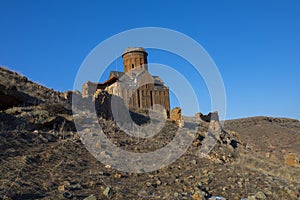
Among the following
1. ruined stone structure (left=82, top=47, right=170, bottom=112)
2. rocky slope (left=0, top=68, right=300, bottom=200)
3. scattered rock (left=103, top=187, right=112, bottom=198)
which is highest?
ruined stone structure (left=82, top=47, right=170, bottom=112)

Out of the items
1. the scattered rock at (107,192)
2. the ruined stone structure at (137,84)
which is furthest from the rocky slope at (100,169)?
the ruined stone structure at (137,84)

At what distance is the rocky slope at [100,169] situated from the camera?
21.5 ft

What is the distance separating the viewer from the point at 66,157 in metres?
8.49

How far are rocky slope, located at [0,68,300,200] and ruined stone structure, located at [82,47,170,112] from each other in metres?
21.5

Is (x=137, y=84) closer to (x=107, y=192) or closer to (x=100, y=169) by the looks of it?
(x=100, y=169)

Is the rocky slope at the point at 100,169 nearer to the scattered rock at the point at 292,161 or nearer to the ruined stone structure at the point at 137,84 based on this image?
the scattered rock at the point at 292,161

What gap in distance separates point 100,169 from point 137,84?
92.3 feet

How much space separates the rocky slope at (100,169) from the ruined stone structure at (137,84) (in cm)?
2147

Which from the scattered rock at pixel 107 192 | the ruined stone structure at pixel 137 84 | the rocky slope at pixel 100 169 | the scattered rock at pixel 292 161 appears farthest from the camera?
the ruined stone structure at pixel 137 84

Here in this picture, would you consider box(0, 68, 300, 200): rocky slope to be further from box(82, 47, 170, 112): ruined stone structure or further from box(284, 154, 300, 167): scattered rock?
box(82, 47, 170, 112): ruined stone structure

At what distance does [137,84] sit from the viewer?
36094 millimetres

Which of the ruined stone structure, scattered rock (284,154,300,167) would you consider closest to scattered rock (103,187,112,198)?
scattered rock (284,154,300,167)

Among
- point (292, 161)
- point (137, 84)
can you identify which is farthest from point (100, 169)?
point (137, 84)

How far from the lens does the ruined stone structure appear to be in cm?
3512
